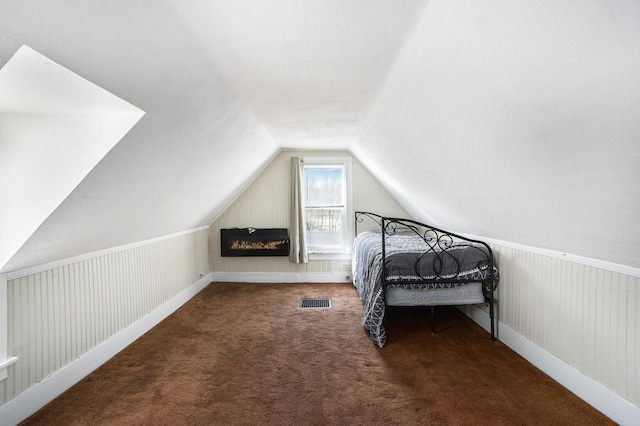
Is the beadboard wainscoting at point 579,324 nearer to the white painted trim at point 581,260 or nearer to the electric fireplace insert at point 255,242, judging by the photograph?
the white painted trim at point 581,260

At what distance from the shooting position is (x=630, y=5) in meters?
0.82

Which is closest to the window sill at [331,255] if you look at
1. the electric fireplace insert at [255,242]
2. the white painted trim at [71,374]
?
the electric fireplace insert at [255,242]

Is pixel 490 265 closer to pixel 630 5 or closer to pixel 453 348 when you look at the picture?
pixel 453 348

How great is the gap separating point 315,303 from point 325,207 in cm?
162

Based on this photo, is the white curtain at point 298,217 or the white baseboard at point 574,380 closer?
the white baseboard at point 574,380

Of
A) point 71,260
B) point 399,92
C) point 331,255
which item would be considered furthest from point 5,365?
point 331,255

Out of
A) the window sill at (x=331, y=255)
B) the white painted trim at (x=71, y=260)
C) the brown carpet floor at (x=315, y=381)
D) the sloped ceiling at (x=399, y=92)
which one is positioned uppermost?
the sloped ceiling at (x=399, y=92)

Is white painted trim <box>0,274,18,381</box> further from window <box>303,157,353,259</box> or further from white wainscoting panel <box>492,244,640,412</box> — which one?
window <box>303,157,353,259</box>

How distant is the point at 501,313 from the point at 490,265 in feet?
1.46

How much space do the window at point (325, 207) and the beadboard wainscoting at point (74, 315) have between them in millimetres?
2186

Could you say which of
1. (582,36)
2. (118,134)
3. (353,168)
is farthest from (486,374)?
(353,168)

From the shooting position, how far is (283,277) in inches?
197

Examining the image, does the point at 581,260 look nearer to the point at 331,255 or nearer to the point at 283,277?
the point at 331,255

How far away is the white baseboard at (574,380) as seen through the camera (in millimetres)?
1744
